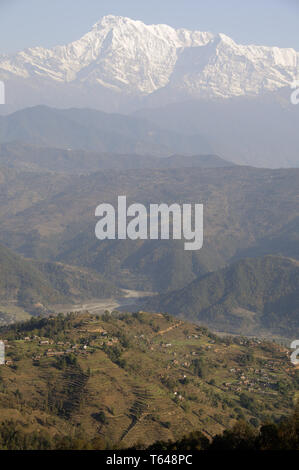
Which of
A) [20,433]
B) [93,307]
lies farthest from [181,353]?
[93,307]

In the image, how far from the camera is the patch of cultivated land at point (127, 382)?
60.2m

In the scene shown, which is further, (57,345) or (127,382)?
(57,345)

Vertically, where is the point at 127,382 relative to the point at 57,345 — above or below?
below

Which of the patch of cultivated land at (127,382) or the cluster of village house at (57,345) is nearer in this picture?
the patch of cultivated land at (127,382)

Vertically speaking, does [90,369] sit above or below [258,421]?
above

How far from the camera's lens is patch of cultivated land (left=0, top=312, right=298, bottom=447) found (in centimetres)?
6016

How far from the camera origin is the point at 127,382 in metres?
67.9

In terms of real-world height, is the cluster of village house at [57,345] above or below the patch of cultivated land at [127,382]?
above

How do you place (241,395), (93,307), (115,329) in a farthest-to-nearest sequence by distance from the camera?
(93,307), (115,329), (241,395)

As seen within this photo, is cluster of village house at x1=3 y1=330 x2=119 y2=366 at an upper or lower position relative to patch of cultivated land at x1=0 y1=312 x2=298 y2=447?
upper

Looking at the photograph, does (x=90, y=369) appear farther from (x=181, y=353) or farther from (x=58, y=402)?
(x=181, y=353)

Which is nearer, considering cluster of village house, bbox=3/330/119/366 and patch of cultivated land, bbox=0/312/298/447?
patch of cultivated land, bbox=0/312/298/447

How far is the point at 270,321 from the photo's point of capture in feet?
550

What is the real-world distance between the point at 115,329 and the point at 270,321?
89.0 meters
